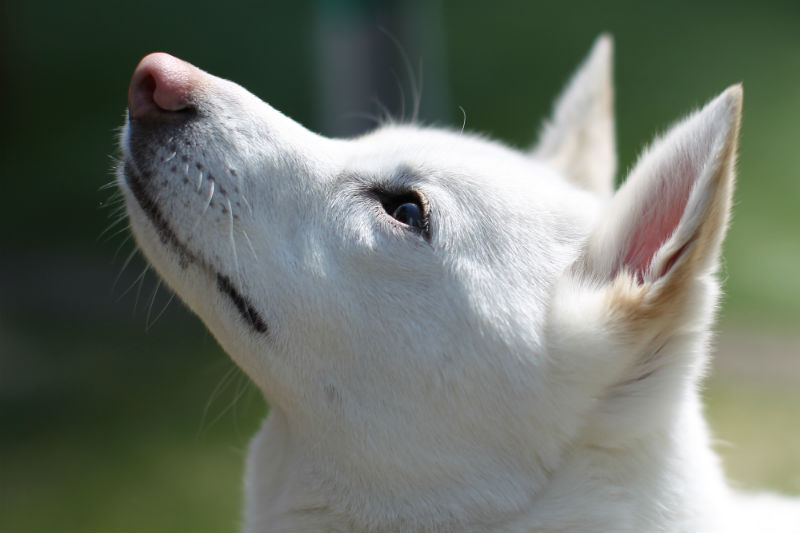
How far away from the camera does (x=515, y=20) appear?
995 centimetres

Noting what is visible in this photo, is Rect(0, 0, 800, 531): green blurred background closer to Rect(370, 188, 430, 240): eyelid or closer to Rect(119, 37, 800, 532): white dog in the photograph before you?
Rect(119, 37, 800, 532): white dog

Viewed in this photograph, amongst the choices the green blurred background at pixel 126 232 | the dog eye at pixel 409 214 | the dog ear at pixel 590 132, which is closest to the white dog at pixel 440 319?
the dog eye at pixel 409 214

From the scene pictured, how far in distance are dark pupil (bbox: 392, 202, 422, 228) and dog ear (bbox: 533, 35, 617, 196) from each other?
960mm

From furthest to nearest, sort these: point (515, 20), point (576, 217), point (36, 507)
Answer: point (515, 20) → point (36, 507) → point (576, 217)

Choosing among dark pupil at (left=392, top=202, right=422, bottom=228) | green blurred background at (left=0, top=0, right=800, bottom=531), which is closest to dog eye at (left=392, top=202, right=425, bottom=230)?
dark pupil at (left=392, top=202, right=422, bottom=228)

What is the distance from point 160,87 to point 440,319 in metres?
0.89

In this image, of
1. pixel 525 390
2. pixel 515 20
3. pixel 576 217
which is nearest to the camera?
pixel 525 390

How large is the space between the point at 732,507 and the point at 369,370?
1099mm

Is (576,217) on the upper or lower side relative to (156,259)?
upper

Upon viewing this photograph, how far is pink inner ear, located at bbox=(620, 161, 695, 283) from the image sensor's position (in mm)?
1900

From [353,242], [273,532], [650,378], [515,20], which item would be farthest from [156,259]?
[515,20]

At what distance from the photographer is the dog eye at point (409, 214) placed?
202 centimetres

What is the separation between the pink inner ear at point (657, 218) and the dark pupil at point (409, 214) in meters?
0.53

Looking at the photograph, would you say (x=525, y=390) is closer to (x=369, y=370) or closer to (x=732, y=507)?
(x=369, y=370)
